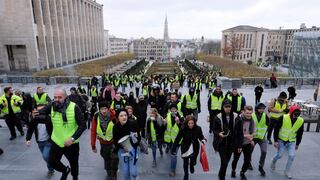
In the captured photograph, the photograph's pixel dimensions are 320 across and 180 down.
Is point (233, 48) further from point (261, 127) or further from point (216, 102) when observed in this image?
point (261, 127)

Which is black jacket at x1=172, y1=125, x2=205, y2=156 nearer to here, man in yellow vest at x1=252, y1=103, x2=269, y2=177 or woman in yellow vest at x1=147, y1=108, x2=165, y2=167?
woman in yellow vest at x1=147, y1=108, x2=165, y2=167

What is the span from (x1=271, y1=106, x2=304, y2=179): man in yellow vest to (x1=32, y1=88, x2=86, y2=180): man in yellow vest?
4.01 meters

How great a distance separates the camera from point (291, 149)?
15.5 ft

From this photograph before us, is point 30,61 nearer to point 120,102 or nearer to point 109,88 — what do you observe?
point 109,88

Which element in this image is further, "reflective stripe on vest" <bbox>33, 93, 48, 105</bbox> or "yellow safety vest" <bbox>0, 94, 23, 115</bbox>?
"yellow safety vest" <bbox>0, 94, 23, 115</bbox>

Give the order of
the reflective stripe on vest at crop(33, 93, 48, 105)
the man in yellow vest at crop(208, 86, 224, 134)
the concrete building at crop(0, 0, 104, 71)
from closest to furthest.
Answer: the reflective stripe on vest at crop(33, 93, 48, 105), the man in yellow vest at crop(208, 86, 224, 134), the concrete building at crop(0, 0, 104, 71)

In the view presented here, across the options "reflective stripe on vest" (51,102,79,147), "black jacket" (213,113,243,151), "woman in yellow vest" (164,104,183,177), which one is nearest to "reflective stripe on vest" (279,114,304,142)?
"black jacket" (213,113,243,151)

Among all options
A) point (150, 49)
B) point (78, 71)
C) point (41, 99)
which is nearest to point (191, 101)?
point (41, 99)

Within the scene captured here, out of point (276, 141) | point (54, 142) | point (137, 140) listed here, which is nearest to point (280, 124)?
point (276, 141)

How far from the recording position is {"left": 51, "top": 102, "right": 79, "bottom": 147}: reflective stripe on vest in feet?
12.5

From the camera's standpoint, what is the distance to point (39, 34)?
33.8 m

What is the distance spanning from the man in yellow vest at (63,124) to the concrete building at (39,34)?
32280mm

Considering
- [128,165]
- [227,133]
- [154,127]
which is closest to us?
[128,165]

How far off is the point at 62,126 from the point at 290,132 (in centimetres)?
446
